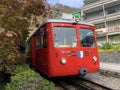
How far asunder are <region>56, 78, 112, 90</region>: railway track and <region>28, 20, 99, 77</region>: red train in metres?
0.63

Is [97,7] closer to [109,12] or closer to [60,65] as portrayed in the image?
[109,12]

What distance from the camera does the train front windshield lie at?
11484 mm

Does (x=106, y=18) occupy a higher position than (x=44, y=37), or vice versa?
(x=106, y=18)

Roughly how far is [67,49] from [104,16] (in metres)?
39.5

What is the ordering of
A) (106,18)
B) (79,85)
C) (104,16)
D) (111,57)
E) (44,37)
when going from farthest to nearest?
1. (104,16)
2. (106,18)
3. (111,57)
4. (44,37)
5. (79,85)

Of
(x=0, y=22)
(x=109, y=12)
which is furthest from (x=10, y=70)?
(x=109, y=12)

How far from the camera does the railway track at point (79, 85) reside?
36.4 ft

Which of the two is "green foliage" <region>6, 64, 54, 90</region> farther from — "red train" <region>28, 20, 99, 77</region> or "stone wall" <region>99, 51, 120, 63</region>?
"stone wall" <region>99, 51, 120, 63</region>

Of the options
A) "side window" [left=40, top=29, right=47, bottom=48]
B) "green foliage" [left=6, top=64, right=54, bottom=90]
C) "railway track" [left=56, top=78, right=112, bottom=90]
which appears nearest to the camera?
"green foliage" [left=6, top=64, right=54, bottom=90]

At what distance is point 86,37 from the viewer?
12297 millimetres

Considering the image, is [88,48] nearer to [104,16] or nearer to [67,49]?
[67,49]

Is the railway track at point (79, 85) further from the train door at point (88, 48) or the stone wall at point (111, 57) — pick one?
the stone wall at point (111, 57)

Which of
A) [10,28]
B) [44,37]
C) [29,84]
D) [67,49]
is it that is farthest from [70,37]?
[29,84]

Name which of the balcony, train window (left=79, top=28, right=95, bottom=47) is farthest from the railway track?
the balcony
